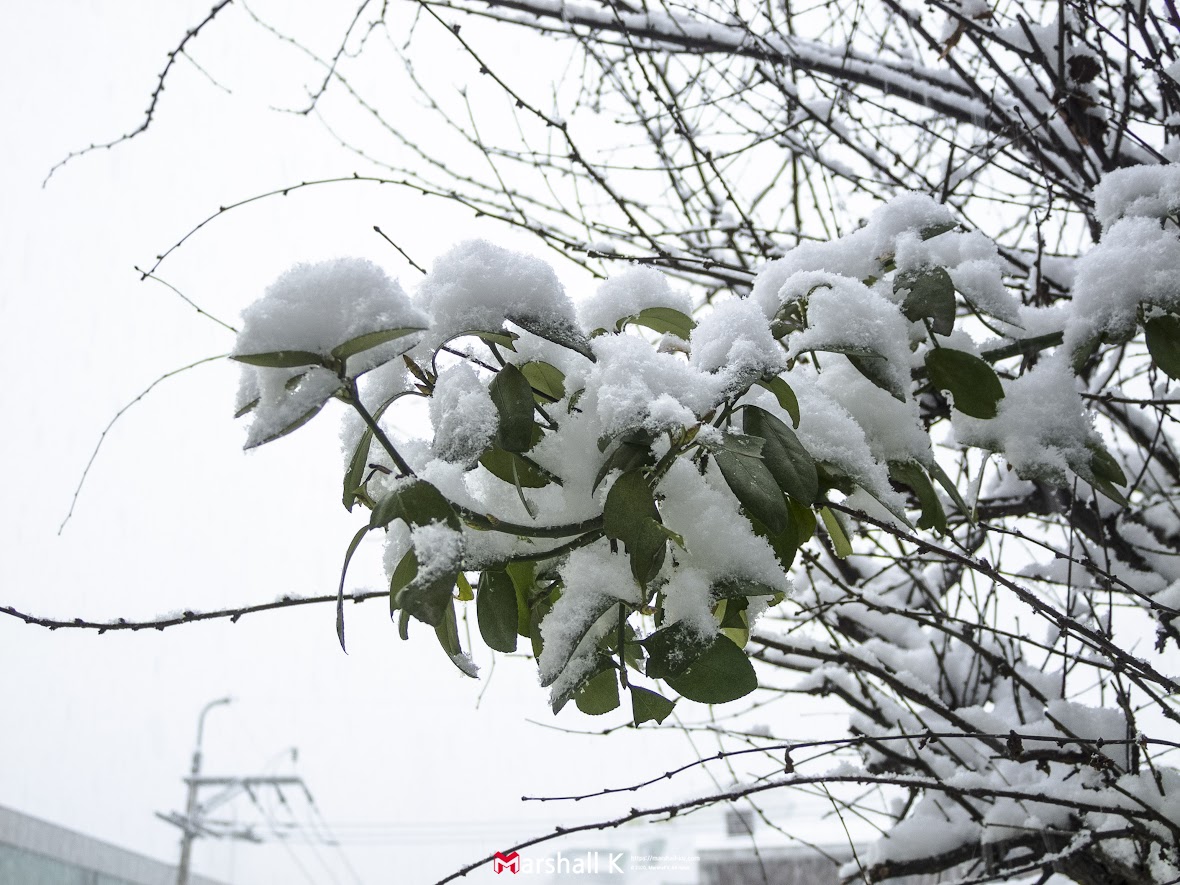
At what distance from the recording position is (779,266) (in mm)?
694

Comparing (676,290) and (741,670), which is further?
(676,290)

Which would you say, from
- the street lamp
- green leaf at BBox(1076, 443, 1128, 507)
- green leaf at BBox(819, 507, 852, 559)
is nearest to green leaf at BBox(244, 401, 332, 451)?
green leaf at BBox(819, 507, 852, 559)

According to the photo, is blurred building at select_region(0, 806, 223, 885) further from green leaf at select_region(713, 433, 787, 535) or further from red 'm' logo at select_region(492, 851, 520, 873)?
green leaf at select_region(713, 433, 787, 535)

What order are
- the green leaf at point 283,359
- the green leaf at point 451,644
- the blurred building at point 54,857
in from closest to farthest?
the green leaf at point 283,359
the green leaf at point 451,644
the blurred building at point 54,857

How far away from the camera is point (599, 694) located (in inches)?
24.2

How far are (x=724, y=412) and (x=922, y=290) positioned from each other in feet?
0.67

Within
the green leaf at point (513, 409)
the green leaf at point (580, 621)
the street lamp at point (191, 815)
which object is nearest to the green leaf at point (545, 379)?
the green leaf at point (513, 409)

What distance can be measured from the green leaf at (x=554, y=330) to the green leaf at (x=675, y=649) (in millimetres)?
170

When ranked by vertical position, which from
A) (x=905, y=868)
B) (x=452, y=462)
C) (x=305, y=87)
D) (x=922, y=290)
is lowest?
(x=905, y=868)

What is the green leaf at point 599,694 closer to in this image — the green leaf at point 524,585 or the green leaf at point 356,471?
the green leaf at point 524,585

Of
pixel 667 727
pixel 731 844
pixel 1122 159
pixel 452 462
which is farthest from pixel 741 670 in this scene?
pixel 731 844

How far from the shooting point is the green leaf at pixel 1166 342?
0.66 metres

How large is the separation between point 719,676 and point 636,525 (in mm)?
114

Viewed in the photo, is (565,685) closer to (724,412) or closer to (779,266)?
(724,412)
